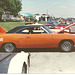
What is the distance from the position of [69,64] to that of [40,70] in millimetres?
1255

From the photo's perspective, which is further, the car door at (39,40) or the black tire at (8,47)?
the black tire at (8,47)

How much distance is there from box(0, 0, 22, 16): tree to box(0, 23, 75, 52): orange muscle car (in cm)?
5859

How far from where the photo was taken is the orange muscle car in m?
8.98

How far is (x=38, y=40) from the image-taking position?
899cm

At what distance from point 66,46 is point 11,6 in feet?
209

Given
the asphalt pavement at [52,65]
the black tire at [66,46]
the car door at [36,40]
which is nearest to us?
the asphalt pavement at [52,65]

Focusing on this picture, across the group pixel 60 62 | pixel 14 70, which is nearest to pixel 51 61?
pixel 60 62

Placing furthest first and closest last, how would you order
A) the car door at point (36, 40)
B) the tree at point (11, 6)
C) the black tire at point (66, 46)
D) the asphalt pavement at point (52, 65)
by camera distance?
the tree at point (11, 6) < the black tire at point (66, 46) < the car door at point (36, 40) < the asphalt pavement at point (52, 65)

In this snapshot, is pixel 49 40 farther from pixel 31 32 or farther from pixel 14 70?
pixel 14 70

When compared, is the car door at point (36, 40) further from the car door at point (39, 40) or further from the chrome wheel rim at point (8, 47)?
the chrome wheel rim at point (8, 47)

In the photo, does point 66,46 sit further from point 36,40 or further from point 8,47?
point 8,47

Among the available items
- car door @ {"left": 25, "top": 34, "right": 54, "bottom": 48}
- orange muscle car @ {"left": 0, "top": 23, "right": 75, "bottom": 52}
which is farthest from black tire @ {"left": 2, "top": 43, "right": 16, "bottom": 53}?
car door @ {"left": 25, "top": 34, "right": 54, "bottom": 48}

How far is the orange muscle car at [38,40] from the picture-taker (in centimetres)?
898

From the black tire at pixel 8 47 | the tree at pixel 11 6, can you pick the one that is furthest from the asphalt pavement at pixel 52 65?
the tree at pixel 11 6
